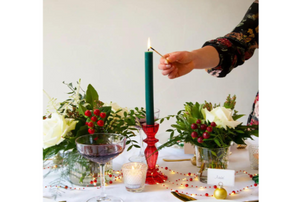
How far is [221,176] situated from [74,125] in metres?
0.43

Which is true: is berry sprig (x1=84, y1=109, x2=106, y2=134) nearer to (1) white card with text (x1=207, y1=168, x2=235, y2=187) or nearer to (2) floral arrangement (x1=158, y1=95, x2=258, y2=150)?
(2) floral arrangement (x1=158, y1=95, x2=258, y2=150)

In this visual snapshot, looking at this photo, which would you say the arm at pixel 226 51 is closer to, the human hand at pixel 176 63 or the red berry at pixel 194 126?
the human hand at pixel 176 63

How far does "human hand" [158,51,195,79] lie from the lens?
1.06 meters

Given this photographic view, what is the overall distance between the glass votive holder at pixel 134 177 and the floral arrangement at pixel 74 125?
10 centimetres

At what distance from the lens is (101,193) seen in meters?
0.74

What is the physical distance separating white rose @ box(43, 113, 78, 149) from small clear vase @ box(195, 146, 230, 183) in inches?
15.1

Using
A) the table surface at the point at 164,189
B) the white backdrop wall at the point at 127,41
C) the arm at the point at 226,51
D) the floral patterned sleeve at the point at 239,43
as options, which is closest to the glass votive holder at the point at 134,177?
the table surface at the point at 164,189

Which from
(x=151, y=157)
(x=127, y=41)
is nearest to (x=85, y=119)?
(x=151, y=157)

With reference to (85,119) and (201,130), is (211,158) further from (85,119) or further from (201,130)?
(85,119)
